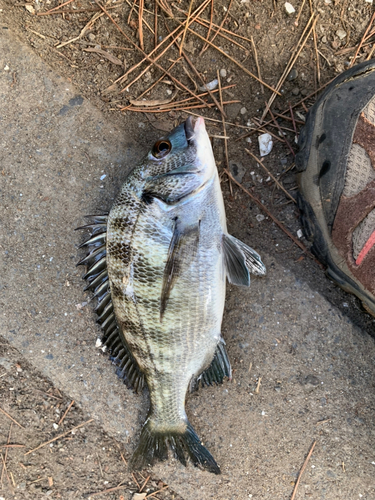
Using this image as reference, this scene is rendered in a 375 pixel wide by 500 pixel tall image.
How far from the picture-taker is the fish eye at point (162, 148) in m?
2.07

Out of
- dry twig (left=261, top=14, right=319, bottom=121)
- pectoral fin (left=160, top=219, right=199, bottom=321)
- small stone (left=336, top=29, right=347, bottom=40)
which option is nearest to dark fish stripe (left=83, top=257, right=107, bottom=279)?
pectoral fin (left=160, top=219, right=199, bottom=321)

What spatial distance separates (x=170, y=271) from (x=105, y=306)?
2.02ft

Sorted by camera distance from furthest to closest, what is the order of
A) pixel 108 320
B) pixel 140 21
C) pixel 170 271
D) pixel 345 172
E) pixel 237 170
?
pixel 237 170, pixel 140 21, pixel 108 320, pixel 345 172, pixel 170 271

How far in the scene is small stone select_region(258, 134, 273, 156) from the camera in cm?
246

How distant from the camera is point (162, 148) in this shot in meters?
2.08

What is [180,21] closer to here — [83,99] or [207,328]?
[83,99]

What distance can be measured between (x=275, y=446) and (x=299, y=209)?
174cm

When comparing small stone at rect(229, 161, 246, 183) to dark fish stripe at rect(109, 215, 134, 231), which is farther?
small stone at rect(229, 161, 246, 183)

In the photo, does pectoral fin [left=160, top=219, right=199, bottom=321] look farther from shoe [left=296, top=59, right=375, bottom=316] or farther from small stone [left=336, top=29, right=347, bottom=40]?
small stone [left=336, top=29, right=347, bottom=40]

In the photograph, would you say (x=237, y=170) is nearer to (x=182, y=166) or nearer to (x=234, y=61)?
(x=182, y=166)

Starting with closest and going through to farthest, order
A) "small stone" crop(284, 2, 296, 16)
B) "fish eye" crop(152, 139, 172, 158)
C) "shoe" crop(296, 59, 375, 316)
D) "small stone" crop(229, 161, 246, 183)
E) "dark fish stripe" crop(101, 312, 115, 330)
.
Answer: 1. "fish eye" crop(152, 139, 172, 158)
2. "shoe" crop(296, 59, 375, 316)
3. "dark fish stripe" crop(101, 312, 115, 330)
4. "small stone" crop(284, 2, 296, 16)
5. "small stone" crop(229, 161, 246, 183)

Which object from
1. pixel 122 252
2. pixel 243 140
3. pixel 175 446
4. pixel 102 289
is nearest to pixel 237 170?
pixel 243 140

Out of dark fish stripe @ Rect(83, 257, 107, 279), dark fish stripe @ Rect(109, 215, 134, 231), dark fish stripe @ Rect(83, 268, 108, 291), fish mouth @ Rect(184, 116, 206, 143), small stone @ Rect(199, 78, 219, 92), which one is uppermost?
small stone @ Rect(199, 78, 219, 92)

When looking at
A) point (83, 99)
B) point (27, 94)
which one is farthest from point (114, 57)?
point (27, 94)
